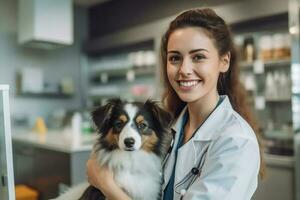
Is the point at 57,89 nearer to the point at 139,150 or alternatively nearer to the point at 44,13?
the point at 44,13

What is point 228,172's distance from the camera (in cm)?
100

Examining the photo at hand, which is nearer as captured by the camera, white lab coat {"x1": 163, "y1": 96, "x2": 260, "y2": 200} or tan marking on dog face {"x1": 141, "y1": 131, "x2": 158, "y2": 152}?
white lab coat {"x1": 163, "y1": 96, "x2": 260, "y2": 200}

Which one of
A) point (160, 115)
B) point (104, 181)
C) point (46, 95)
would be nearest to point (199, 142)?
point (160, 115)

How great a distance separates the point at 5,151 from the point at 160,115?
65 cm

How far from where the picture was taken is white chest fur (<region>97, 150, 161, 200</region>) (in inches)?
51.6

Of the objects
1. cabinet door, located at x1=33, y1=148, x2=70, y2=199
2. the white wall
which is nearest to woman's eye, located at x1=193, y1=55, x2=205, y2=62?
cabinet door, located at x1=33, y1=148, x2=70, y2=199

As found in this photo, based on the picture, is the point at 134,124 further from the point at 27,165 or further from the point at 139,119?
the point at 27,165

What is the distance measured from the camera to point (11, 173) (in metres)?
0.95

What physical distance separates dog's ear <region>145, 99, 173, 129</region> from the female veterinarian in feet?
0.12

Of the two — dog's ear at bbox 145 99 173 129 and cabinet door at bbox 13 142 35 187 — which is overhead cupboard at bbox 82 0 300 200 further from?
cabinet door at bbox 13 142 35 187

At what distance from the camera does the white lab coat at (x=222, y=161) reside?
1.00 metres

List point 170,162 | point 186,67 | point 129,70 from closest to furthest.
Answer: point 186,67, point 170,162, point 129,70

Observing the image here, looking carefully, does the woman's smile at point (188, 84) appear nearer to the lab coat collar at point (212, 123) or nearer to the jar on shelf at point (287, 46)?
the lab coat collar at point (212, 123)

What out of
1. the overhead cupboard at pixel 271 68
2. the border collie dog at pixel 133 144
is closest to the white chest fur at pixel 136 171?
the border collie dog at pixel 133 144
